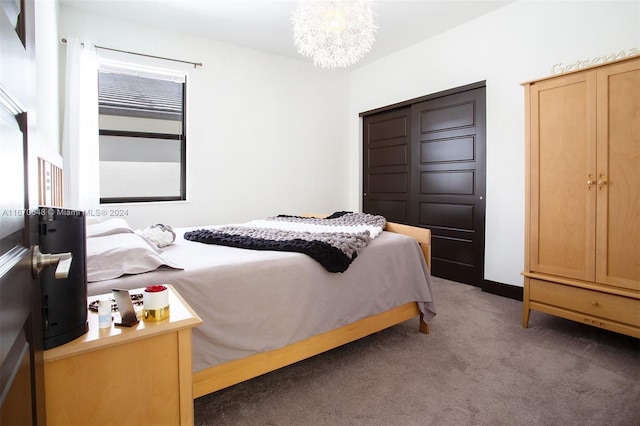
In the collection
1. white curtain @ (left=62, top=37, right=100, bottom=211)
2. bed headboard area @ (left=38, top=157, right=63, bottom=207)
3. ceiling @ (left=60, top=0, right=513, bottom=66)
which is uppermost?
ceiling @ (left=60, top=0, right=513, bottom=66)

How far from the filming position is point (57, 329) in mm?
770

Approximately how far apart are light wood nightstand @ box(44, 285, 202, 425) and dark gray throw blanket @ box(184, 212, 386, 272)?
99 centimetres

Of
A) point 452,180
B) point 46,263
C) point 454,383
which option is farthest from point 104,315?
point 452,180

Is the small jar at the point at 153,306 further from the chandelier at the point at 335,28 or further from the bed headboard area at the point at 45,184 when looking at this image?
the chandelier at the point at 335,28

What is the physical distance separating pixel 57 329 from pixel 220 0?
320 cm

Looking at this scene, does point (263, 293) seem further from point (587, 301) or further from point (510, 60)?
point (510, 60)

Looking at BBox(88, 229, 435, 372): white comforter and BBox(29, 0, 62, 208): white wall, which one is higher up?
BBox(29, 0, 62, 208): white wall

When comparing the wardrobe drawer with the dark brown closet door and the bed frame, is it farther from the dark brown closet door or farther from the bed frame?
the dark brown closet door

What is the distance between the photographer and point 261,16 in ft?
11.2

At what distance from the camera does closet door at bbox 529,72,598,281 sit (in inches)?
85.2

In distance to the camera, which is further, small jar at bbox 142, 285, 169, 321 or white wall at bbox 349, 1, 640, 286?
white wall at bbox 349, 1, 640, 286

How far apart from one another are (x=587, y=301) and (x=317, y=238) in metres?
1.73

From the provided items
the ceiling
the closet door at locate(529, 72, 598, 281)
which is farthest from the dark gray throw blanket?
the ceiling

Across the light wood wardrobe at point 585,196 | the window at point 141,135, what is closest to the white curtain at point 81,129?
the window at point 141,135
